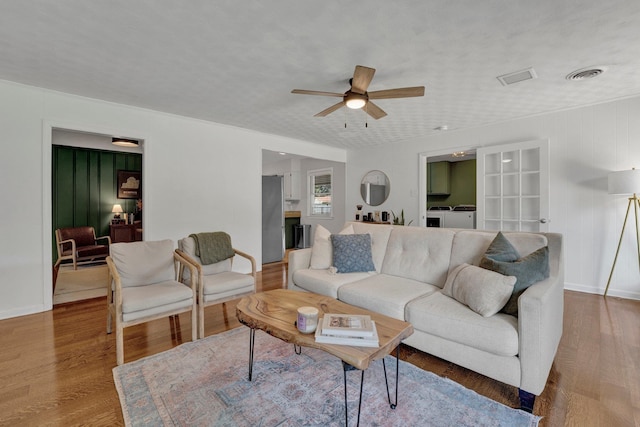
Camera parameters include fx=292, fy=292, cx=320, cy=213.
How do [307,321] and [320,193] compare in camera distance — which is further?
[320,193]

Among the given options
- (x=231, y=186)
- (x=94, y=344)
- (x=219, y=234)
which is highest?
(x=231, y=186)

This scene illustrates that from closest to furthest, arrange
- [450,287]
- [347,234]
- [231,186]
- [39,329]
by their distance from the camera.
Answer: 1. [450,287]
2. [39,329]
3. [347,234]
4. [231,186]

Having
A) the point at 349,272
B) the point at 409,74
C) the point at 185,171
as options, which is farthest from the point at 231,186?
the point at 409,74

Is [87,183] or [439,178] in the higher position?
[439,178]

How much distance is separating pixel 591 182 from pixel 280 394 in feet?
14.6

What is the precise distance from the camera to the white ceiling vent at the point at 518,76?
2760 millimetres

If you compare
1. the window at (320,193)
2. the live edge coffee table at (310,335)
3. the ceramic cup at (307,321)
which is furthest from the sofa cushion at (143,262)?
the window at (320,193)

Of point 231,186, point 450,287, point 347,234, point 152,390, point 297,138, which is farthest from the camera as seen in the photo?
point 297,138

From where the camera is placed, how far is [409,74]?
279cm

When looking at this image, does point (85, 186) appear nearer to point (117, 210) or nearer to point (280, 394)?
point (117, 210)

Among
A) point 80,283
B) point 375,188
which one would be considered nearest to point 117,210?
point 80,283

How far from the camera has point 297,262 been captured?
10.3 ft

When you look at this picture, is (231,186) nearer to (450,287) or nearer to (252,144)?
(252,144)

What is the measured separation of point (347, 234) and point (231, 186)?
2.37m
